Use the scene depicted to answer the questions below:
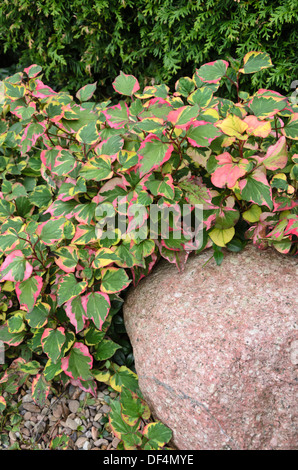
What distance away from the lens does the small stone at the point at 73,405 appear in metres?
1.87

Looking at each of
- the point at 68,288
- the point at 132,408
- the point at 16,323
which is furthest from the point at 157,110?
the point at 132,408

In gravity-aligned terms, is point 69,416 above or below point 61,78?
below

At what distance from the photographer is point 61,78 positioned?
2.92 metres

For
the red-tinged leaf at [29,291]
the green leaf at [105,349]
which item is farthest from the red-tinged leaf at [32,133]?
the green leaf at [105,349]

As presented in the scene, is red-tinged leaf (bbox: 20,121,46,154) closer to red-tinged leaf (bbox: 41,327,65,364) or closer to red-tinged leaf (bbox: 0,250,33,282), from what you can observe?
red-tinged leaf (bbox: 0,250,33,282)

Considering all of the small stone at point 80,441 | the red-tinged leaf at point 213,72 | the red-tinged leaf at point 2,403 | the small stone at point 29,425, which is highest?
the red-tinged leaf at point 213,72

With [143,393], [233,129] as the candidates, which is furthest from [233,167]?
[143,393]

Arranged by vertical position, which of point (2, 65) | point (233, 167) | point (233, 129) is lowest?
point (2, 65)

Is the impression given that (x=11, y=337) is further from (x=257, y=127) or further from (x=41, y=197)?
(x=257, y=127)

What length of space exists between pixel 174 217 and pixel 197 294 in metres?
0.33

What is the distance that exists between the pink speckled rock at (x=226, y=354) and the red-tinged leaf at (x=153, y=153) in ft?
1.78

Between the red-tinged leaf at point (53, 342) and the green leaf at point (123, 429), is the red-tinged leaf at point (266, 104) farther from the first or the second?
the green leaf at point (123, 429)
